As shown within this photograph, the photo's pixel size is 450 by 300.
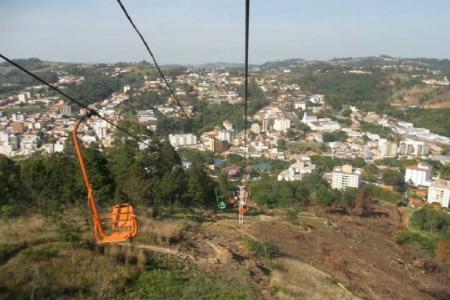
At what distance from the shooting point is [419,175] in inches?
1229

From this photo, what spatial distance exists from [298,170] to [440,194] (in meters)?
9.83

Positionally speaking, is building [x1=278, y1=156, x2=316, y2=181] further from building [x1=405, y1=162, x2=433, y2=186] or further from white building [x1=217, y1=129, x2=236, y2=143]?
white building [x1=217, y1=129, x2=236, y2=143]

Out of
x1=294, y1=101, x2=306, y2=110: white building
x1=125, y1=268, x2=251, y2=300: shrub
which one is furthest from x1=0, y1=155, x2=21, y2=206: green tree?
x1=294, y1=101, x2=306, y2=110: white building

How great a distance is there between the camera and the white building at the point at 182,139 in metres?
38.8

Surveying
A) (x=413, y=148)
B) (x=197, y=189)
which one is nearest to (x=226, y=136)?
(x=413, y=148)

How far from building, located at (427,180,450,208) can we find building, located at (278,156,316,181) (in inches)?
335

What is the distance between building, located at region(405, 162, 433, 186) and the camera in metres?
31.0

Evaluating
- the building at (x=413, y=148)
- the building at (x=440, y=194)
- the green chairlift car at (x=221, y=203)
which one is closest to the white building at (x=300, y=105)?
the building at (x=413, y=148)

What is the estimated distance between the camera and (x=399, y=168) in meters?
35.1

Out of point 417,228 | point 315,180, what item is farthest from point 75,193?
point 315,180

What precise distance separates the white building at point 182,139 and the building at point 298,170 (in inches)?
423

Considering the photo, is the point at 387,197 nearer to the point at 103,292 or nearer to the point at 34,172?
the point at 34,172

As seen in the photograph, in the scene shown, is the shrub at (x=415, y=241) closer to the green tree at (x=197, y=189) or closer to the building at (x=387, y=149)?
the green tree at (x=197, y=189)

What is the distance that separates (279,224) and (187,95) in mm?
45602
